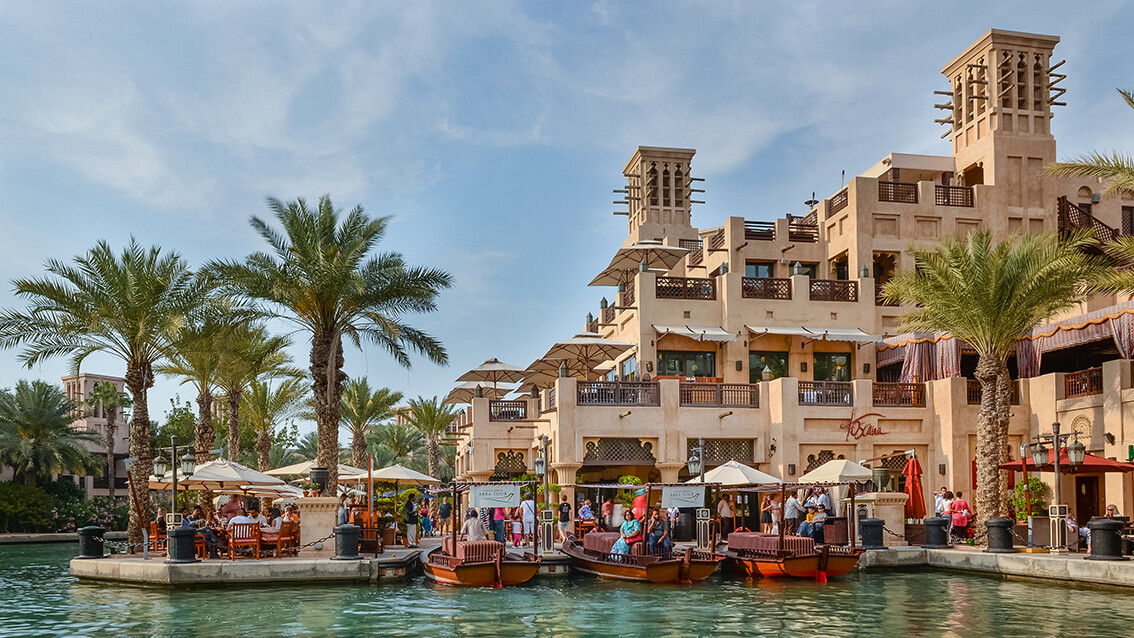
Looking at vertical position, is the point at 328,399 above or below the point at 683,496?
above

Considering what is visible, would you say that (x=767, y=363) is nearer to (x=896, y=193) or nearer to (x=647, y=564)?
(x=896, y=193)

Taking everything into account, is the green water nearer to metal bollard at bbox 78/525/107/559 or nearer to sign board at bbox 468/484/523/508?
metal bollard at bbox 78/525/107/559

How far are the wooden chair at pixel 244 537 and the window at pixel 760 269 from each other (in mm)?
22217

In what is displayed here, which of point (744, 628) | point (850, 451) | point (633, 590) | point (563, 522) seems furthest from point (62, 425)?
point (744, 628)

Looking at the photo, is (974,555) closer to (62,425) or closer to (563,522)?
(563,522)

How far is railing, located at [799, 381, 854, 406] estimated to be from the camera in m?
36.2

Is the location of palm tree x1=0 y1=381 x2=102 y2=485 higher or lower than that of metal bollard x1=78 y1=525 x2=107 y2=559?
higher

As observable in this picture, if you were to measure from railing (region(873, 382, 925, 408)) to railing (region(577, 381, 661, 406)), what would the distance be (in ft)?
23.4

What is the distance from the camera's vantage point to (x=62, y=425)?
58.3 meters

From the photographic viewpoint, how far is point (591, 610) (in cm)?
1975

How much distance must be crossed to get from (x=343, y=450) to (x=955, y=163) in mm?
65703

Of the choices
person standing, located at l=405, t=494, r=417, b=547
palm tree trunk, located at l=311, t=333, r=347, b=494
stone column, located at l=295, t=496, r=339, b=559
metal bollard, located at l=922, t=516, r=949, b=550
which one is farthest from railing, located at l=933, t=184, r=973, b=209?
stone column, located at l=295, t=496, r=339, b=559

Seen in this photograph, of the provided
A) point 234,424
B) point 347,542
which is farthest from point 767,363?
point 234,424

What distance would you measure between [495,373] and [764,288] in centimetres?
1038
